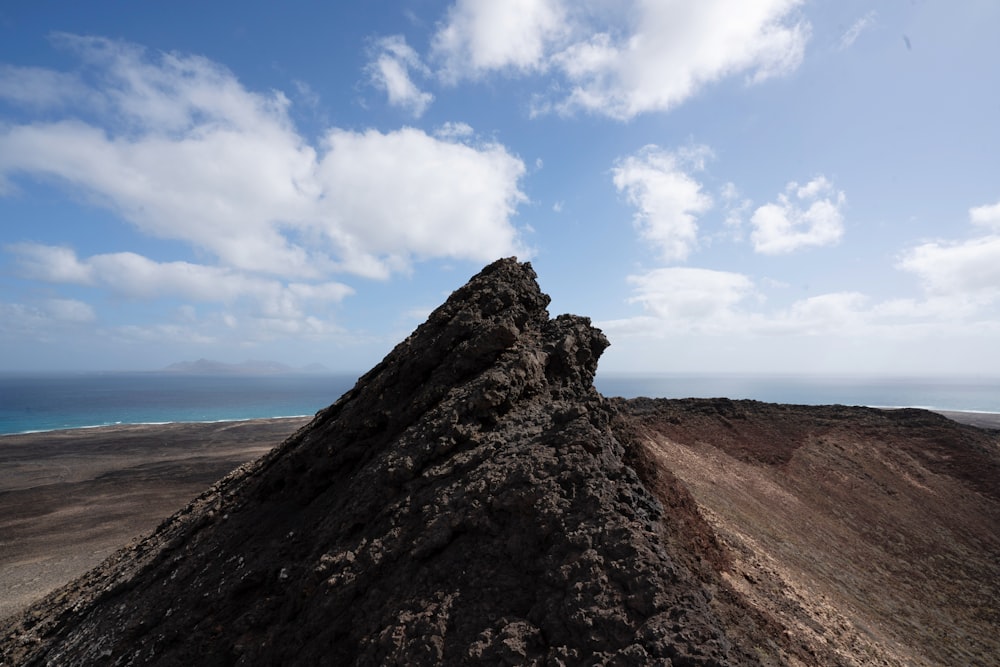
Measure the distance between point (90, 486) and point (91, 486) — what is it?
0.19 feet

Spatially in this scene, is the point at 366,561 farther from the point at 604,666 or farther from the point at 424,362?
the point at 424,362

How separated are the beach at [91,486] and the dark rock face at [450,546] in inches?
545

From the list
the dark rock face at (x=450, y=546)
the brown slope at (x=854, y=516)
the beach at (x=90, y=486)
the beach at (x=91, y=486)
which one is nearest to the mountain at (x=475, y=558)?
the dark rock face at (x=450, y=546)

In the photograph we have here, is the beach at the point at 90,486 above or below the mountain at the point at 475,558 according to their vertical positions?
below

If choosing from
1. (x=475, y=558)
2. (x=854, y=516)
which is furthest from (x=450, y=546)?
(x=854, y=516)

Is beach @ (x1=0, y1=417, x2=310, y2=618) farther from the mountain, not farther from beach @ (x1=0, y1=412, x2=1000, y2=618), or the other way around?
the mountain

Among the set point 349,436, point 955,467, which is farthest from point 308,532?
point 955,467

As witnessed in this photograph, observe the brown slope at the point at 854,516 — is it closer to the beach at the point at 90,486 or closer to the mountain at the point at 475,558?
the mountain at the point at 475,558

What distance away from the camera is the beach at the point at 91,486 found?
20781 millimetres

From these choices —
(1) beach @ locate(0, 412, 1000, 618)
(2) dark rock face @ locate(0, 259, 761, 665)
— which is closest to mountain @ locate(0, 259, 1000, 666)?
(2) dark rock face @ locate(0, 259, 761, 665)

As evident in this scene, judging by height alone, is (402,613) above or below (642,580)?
below

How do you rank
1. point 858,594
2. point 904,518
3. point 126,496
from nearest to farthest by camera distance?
point 858,594, point 904,518, point 126,496

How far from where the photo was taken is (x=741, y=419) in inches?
1080

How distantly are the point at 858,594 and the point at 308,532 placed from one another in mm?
14838
